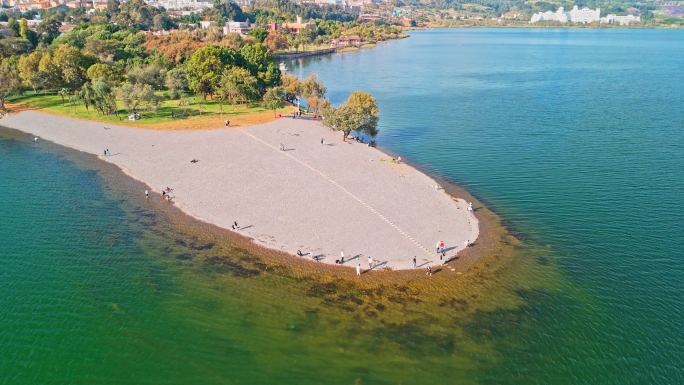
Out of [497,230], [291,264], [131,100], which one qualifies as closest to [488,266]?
[497,230]

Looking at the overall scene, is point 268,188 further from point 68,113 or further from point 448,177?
point 68,113

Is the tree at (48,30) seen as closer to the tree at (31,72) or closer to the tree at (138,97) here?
the tree at (31,72)

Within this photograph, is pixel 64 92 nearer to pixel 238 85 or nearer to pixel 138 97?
pixel 138 97

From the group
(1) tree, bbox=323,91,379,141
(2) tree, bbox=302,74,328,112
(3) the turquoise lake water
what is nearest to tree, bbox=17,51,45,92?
(3) the turquoise lake water

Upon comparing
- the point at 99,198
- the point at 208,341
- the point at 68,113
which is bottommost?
the point at 208,341

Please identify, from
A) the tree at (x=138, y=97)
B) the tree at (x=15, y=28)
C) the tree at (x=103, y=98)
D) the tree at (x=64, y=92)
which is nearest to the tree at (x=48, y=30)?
the tree at (x=15, y=28)
